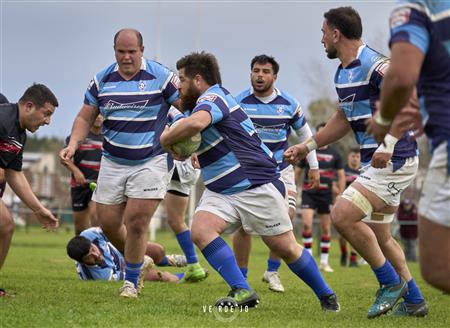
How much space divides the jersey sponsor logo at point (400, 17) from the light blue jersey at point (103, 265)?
645 centimetres

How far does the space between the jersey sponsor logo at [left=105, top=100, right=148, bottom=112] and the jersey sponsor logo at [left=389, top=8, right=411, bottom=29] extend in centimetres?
408

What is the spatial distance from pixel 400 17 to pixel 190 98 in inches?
122

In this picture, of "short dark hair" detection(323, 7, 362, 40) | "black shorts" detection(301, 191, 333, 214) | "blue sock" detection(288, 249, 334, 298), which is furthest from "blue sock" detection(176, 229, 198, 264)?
"black shorts" detection(301, 191, 333, 214)

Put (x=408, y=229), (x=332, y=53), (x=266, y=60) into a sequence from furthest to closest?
1. (x=408, y=229)
2. (x=266, y=60)
3. (x=332, y=53)

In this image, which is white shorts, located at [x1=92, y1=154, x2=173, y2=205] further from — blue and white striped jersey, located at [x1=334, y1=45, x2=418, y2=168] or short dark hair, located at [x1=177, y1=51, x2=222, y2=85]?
blue and white striped jersey, located at [x1=334, y1=45, x2=418, y2=168]

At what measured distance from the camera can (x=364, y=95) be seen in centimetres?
795

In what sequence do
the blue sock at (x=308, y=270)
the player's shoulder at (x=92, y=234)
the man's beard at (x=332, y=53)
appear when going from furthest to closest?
the player's shoulder at (x=92, y=234)
the man's beard at (x=332, y=53)
the blue sock at (x=308, y=270)

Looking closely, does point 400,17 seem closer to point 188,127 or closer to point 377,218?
point 188,127

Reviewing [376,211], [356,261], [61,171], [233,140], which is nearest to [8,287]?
[233,140]

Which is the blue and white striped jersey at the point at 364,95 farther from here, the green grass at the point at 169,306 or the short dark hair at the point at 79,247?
the short dark hair at the point at 79,247

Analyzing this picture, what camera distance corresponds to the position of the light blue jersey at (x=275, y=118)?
11188 millimetres

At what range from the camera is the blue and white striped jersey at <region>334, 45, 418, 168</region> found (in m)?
7.88

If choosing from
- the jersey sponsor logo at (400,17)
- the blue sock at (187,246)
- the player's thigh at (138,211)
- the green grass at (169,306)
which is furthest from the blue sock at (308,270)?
the blue sock at (187,246)

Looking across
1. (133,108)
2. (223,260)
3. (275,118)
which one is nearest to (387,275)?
(223,260)
